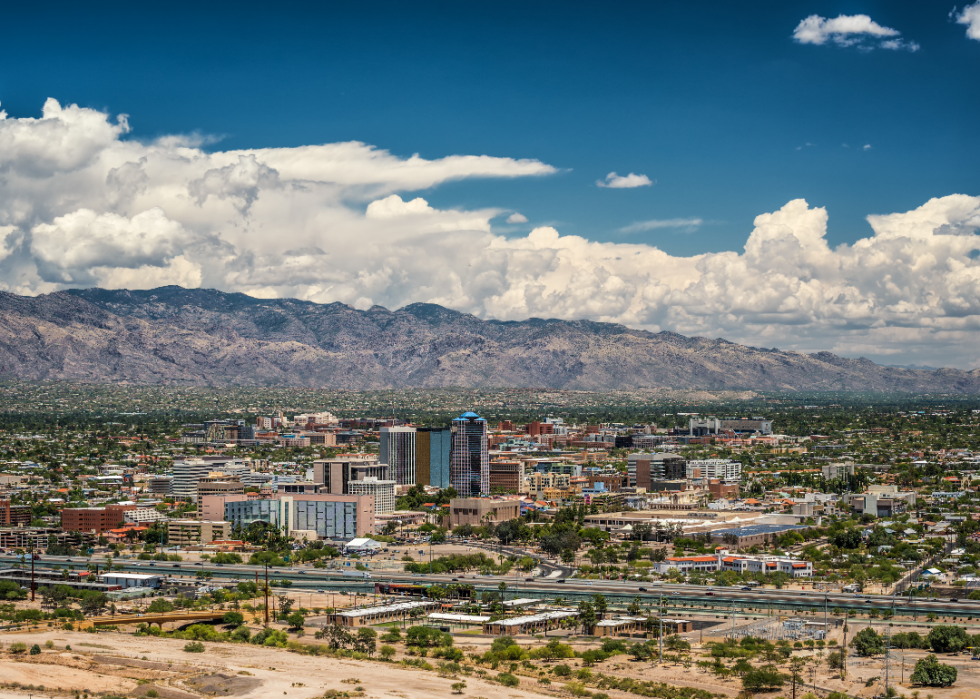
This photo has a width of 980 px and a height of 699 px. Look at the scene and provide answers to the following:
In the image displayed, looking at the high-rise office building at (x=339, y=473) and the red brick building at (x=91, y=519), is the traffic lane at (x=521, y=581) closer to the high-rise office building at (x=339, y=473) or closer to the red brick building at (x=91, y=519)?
the red brick building at (x=91, y=519)

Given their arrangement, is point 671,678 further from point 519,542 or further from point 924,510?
point 924,510

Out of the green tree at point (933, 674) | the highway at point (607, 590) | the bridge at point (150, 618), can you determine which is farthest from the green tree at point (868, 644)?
the bridge at point (150, 618)

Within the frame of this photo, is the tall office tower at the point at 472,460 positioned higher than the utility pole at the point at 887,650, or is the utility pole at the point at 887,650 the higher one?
the tall office tower at the point at 472,460

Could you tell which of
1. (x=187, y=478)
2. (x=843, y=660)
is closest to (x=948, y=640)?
(x=843, y=660)

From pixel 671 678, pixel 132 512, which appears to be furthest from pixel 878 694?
pixel 132 512

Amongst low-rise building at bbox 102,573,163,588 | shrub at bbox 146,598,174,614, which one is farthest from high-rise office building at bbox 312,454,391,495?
shrub at bbox 146,598,174,614

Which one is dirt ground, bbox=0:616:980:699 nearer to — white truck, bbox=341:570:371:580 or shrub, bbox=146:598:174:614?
shrub, bbox=146:598:174:614

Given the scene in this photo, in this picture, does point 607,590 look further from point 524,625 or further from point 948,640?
point 948,640
